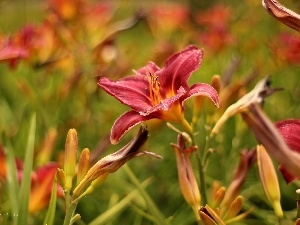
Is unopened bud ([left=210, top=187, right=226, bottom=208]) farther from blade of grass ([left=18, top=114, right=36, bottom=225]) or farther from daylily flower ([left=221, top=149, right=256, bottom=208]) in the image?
blade of grass ([left=18, top=114, right=36, bottom=225])

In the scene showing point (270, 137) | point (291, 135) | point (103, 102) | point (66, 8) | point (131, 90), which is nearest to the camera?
point (270, 137)

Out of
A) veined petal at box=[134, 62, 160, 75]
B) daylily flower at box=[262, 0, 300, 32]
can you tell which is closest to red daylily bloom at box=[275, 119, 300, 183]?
daylily flower at box=[262, 0, 300, 32]

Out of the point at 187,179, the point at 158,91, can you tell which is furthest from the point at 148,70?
the point at 187,179

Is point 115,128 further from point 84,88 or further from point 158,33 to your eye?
point 158,33

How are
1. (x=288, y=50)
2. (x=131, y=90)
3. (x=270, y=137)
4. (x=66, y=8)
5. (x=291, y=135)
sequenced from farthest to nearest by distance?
1. (x=288, y=50)
2. (x=66, y=8)
3. (x=131, y=90)
4. (x=291, y=135)
5. (x=270, y=137)

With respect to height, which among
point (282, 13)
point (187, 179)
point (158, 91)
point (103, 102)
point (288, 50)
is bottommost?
point (103, 102)

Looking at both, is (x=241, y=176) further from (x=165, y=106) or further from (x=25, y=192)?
(x=25, y=192)

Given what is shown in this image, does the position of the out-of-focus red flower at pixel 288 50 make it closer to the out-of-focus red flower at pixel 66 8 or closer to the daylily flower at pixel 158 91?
the out-of-focus red flower at pixel 66 8
